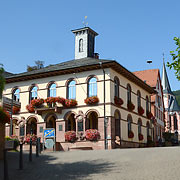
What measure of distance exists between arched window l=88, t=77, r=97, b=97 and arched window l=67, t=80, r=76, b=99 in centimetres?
153

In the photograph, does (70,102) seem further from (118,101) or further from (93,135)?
(118,101)

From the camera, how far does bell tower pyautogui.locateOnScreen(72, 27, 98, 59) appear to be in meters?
35.4

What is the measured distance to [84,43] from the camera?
117ft

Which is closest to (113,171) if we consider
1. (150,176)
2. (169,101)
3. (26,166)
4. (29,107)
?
(150,176)

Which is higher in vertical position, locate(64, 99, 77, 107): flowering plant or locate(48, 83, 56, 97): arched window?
locate(48, 83, 56, 97): arched window

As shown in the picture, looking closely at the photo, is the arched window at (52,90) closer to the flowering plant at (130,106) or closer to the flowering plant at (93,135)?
the flowering plant at (93,135)

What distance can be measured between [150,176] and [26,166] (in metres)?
5.77

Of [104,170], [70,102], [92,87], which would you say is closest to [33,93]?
[70,102]

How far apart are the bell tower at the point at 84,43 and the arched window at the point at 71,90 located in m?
5.94

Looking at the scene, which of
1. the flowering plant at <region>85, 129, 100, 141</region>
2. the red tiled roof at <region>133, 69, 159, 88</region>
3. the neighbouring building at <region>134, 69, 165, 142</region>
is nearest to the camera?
the flowering plant at <region>85, 129, 100, 141</region>

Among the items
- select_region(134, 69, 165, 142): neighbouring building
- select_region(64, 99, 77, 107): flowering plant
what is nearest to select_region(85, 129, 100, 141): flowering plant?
select_region(64, 99, 77, 107): flowering plant

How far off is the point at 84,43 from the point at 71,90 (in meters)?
7.64

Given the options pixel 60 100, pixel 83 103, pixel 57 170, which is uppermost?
Result: pixel 60 100

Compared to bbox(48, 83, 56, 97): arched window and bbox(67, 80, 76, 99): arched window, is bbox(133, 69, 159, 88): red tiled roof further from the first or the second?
bbox(48, 83, 56, 97): arched window
